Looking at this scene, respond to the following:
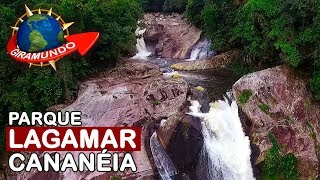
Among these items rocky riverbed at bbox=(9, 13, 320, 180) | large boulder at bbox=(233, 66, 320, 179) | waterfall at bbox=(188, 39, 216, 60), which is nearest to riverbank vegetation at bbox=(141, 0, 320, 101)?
large boulder at bbox=(233, 66, 320, 179)

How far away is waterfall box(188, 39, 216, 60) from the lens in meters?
25.2

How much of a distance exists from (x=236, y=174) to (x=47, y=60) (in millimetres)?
8628

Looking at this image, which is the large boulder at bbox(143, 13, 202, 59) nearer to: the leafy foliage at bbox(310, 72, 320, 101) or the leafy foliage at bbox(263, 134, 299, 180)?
the leafy foliage at bbox(310, 72, 320, 101)

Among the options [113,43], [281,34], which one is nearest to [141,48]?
[113,43]

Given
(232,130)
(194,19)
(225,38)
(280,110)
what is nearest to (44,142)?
(232,130)

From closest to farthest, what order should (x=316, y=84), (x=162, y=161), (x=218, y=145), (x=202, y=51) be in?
(x=162, y=161) < (x=218, y=145) < (x=316, y=84) < (x=202, y=51)

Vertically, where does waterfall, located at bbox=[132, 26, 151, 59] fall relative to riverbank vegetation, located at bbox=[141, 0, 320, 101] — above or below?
below

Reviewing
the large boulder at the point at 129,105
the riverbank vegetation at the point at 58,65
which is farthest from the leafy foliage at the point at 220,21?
the riverbank vegetation at the point at 58,65

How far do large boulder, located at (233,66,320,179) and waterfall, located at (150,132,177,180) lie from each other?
11.2 feet

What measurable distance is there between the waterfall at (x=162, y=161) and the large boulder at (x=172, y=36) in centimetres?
1159

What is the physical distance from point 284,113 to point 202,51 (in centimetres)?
973

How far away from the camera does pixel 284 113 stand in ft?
55.2

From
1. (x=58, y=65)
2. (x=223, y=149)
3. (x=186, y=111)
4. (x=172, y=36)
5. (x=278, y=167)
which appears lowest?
(x=278, y=167)

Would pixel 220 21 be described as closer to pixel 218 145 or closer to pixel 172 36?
pixel 172 36
